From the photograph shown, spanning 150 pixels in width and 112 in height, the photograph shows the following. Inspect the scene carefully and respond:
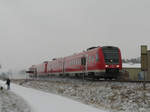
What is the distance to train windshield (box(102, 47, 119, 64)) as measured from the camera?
24750mm

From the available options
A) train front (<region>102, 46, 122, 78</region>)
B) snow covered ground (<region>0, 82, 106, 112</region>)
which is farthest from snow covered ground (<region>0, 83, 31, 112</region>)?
train front (<region>102, 46, 122, 78</region>)

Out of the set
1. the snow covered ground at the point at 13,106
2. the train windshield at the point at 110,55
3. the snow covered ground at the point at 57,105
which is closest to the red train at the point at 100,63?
the train windshield at the point at 110,55

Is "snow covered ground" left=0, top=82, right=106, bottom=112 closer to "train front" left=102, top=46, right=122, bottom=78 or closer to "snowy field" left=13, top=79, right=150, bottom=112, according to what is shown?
"snowy field" left=13, top=79, right=150, bottom=112

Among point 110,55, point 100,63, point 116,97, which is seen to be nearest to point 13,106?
point 116,97

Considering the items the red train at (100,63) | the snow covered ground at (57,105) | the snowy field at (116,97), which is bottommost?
the snow covered ground at (57,105)

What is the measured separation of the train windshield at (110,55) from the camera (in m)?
24.8

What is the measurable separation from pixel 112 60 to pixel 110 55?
587mm

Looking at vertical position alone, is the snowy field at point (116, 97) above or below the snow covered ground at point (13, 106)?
above

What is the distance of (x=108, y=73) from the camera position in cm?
2439

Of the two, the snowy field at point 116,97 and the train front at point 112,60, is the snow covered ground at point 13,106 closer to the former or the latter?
the snowy field at point 116,97

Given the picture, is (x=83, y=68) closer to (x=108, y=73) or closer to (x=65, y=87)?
(x=65, y=87)

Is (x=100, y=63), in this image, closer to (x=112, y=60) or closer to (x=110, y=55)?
(x=112, y=60)

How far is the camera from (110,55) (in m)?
25.2

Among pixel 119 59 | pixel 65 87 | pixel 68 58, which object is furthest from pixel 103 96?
pixel 68 58
